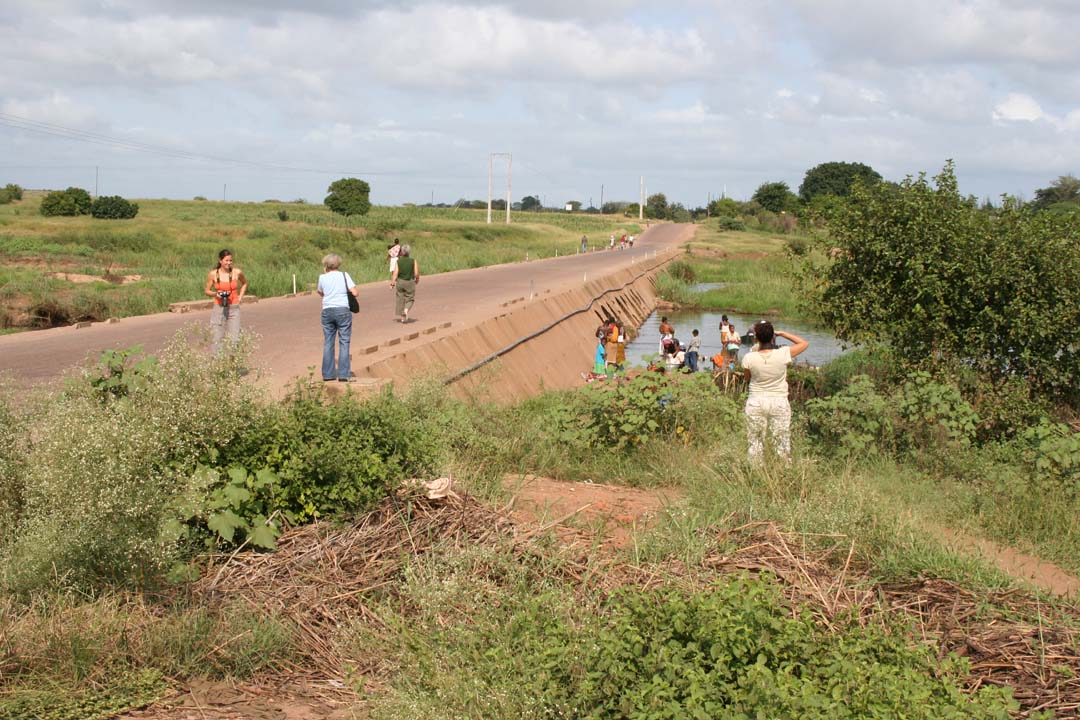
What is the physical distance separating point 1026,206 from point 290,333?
11.3m

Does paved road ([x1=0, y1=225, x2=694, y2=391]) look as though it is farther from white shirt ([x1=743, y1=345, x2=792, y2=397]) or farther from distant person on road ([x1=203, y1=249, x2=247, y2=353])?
white shirt ([x1=743, y1=345, x2=792, y2=397])

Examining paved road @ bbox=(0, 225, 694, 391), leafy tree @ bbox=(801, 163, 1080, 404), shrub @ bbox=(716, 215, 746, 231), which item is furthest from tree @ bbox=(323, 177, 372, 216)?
leafy tree @ bbox=(801, 163, 1080, 404)

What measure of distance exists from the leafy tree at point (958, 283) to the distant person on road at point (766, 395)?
5.17m

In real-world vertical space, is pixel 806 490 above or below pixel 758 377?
below

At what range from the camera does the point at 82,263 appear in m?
34.8

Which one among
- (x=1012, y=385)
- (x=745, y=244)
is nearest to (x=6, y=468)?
(x=1012, y=385)

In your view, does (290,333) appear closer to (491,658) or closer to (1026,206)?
(1026,206)

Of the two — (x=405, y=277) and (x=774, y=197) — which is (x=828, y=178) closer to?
(x=774, y=197)

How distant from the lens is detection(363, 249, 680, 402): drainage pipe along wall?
13.6 metres

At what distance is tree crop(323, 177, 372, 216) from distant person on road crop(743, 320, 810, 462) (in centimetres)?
9491

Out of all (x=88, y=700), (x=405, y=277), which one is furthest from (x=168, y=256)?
(x=88, y=700)

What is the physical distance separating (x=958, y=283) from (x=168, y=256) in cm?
3142

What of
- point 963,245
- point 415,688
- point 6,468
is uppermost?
point 963,245

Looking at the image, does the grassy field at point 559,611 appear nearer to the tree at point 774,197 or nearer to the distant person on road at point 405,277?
the distant person on road at point 405,277
